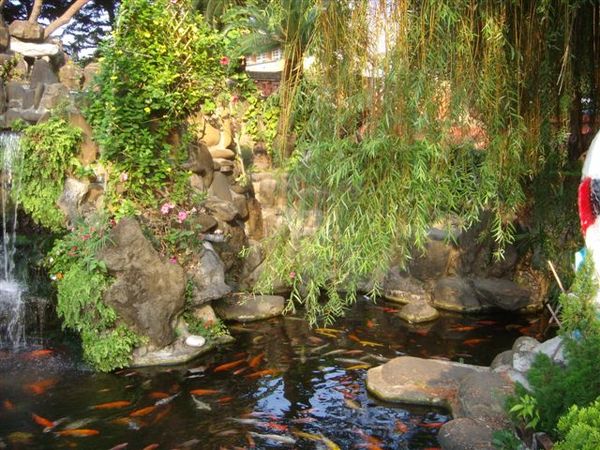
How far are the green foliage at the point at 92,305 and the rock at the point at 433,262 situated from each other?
4568 millimetres

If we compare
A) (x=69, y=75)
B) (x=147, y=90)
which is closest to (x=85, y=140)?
(x=147, y=90)

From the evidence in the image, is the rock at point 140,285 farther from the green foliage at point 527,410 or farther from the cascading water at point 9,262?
the green foliage at point 527,410

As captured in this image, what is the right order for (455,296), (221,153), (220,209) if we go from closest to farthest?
(220,209) → (455,296) → (221,153)

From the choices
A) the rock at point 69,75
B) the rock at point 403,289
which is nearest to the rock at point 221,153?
the rock at point 403,289

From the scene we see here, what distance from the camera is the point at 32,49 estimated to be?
40.2 feet

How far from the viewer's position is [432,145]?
3.02 metres

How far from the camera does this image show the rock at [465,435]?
4352 millimetres

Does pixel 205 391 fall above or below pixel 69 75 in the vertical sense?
below

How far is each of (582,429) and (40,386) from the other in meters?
5.12

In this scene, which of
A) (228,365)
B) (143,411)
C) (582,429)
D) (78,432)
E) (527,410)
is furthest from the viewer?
(228,365)

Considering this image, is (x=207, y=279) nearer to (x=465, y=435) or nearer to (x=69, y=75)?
(x=465, y=435)

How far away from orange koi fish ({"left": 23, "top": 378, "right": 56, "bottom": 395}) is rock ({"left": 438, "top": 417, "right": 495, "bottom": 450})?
3.63 m

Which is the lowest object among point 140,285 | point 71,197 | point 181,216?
point 140,285

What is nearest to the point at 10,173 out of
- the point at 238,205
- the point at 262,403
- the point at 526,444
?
the point at 238,205
